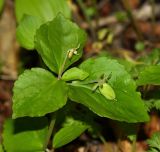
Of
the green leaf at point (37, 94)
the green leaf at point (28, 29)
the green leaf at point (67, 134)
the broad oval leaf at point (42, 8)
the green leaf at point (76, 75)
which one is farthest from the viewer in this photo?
the broad oval leaf at point (42, 8)

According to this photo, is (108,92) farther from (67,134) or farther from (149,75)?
(67,134)

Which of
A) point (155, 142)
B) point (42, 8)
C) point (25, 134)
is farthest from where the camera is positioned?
point (42, 8)

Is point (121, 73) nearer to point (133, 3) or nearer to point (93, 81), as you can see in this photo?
point (93, 81)


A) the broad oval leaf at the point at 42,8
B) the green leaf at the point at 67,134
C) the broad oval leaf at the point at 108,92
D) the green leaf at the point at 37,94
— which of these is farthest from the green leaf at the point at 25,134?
the broad oval leaf at the point at 42,8

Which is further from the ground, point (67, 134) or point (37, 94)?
point (37, 94)

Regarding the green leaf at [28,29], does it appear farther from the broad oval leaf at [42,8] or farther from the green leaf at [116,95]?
the green leaf at [116,95]

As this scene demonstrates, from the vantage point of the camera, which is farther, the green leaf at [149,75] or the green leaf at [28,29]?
the green leaf at [28,29]

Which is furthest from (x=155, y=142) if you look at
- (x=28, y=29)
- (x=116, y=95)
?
(x=28, y=29)

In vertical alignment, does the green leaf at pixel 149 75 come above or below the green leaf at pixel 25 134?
above
